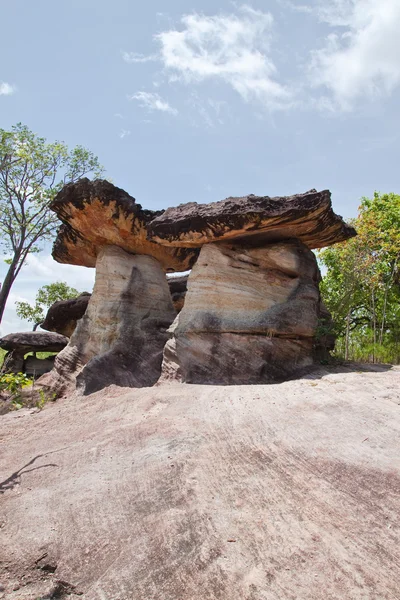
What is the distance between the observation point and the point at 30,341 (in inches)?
790

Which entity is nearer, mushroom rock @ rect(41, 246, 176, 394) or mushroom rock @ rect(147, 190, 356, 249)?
mushroom rock @ rect(147, 190, 356, 249)

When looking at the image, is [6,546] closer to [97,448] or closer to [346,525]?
[97,448]

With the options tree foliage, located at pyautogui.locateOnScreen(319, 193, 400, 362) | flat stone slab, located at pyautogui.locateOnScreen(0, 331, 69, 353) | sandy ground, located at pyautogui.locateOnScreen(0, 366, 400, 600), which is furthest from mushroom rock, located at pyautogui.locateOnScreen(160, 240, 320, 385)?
flat stone slab, located at pyautogui.locateOnScreen(0, 331, 69, 353)

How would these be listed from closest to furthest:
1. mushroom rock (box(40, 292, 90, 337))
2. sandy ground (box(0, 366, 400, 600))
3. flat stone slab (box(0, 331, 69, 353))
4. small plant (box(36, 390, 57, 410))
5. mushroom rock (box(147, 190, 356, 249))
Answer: sandy ground (box(0, 366, 400, 600)), mushroom rock (box(147, 190, 356, 249)), small plant (box(36, 390, 57, 410)), mushroom rock (box(40, 292, 90, 337)), flat stone slab (box(0, 331, 69, 353))

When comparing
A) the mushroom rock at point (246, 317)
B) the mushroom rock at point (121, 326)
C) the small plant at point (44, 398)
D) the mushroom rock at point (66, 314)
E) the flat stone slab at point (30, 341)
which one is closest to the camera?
the mushroom rock at point (246, 317)

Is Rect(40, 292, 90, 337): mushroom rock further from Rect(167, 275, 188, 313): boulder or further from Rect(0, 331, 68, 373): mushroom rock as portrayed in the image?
Rect(167, 275, 188, 313): boulder

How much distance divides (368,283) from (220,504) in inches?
449

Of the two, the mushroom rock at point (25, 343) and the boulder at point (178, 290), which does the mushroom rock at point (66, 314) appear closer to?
the mushroom rock at point (25, 343)

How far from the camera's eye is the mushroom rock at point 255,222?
8.39 m

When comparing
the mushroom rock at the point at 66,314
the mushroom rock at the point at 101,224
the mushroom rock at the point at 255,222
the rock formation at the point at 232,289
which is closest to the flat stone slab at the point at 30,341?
the mushroom rock at the point at 66,314

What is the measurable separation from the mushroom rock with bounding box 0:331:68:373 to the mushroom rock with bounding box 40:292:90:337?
165 centimetres

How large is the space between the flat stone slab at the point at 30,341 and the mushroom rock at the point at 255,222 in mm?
11848

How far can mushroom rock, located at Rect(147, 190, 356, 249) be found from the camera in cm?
839

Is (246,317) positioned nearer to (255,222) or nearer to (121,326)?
(255,222)
